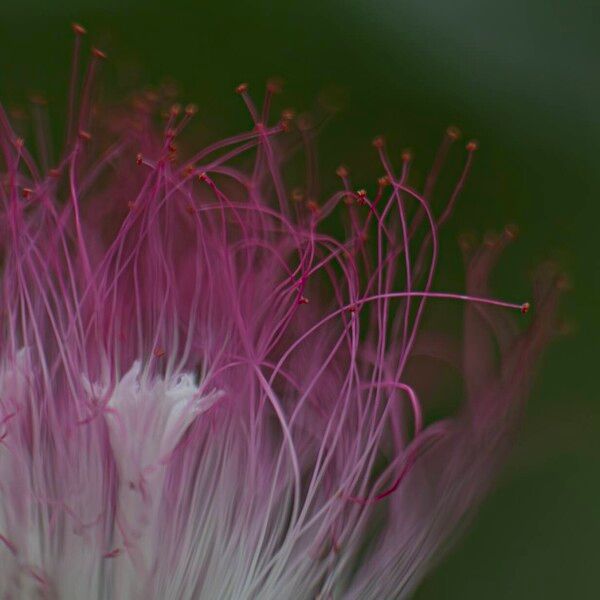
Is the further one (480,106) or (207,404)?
(480,106)

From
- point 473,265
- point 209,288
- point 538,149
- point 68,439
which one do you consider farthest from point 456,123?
point 68,439

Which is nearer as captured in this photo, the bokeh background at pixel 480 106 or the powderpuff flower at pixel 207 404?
the powderpuff flower at pixel 207 404

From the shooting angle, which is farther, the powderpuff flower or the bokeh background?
the bokeh background

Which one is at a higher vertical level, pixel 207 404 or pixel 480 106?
pixel 480 106

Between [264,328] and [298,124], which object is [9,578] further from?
[298,124]
